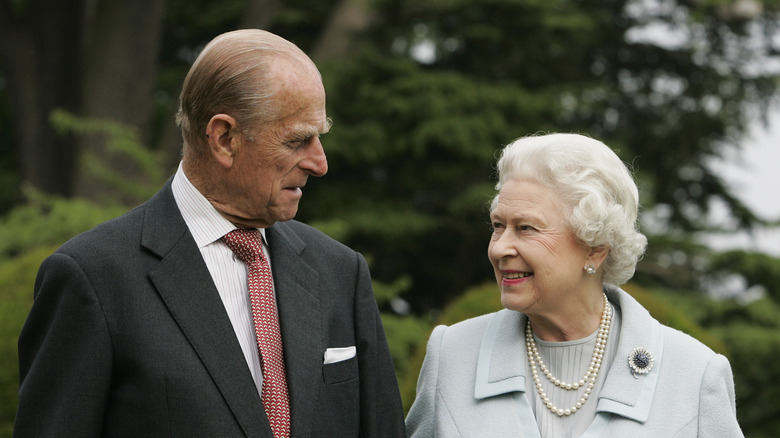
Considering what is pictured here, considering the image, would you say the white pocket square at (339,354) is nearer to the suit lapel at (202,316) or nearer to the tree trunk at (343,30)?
the suit lapel at (202,316)

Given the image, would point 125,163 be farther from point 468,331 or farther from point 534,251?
point 534,251

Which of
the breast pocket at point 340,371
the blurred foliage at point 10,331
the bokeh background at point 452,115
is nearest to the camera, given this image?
the breast pocket at point 340,371

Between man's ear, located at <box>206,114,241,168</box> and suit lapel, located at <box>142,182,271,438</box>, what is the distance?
0.76ft

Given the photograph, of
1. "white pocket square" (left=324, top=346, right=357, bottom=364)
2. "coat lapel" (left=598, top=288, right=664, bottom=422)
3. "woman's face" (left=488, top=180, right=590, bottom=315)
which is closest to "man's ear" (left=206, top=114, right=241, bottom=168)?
"white pocket square" (left=324, top=346, right=357, bottom=364)

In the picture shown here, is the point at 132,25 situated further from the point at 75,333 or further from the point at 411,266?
the point at 75,333

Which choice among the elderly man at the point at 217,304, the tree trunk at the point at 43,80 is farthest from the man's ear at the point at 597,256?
→ the tree trunk at the point at 43,80

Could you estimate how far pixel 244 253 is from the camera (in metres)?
2.73

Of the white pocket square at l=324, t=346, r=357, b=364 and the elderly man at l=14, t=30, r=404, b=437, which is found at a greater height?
the elderly man at l=14, t=30, r=404, b=437

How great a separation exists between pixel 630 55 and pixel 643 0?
0.64m

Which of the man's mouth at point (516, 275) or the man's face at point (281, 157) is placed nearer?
the man's face at point (281, 157)

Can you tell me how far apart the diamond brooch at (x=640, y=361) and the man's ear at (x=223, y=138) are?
1350 mm

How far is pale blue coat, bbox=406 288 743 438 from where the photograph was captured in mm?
2834

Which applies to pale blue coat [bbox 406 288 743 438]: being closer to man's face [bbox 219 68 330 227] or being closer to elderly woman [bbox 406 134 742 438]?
elderly woman [bbox 406 134 742 438]

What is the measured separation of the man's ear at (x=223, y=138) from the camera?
103 inches
